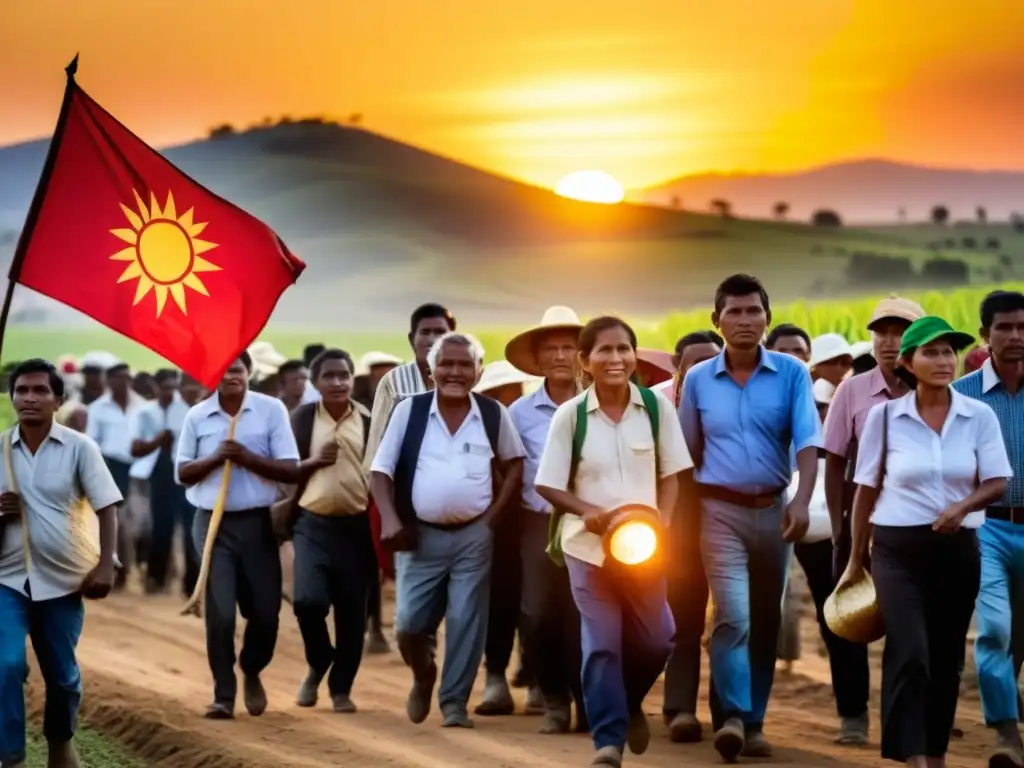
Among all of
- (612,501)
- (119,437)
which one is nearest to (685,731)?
(612,501)

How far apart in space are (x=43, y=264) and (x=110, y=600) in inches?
359

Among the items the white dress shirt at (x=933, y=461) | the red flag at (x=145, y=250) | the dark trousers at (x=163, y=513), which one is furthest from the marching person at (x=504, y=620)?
the dark trousers at (x=163, y=513)

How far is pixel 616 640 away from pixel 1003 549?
194cm

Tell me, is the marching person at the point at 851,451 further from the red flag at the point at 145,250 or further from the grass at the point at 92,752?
the grass at the point at 92,752

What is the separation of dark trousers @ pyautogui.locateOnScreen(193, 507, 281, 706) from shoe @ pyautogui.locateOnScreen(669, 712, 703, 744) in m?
2.55

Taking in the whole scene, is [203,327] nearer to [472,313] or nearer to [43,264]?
[43,264]

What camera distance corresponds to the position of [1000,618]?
10.0 m

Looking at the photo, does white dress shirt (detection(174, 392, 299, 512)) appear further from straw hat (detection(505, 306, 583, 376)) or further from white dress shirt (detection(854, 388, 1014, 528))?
white dress shirt (detection(854, 388, 1014, 528))

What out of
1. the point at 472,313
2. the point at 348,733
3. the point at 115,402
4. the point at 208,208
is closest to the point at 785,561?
the point at 348,733

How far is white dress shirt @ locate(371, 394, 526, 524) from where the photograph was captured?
11.6 meters

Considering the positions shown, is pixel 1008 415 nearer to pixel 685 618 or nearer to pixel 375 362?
pixel 685 618

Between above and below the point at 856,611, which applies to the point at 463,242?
above

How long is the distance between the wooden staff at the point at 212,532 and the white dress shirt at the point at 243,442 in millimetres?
45

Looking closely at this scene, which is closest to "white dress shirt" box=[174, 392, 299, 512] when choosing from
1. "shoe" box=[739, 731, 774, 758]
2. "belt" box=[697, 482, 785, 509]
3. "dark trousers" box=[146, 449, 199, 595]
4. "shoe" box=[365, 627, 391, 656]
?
"belt" box=[697, 482, 785, 509]
